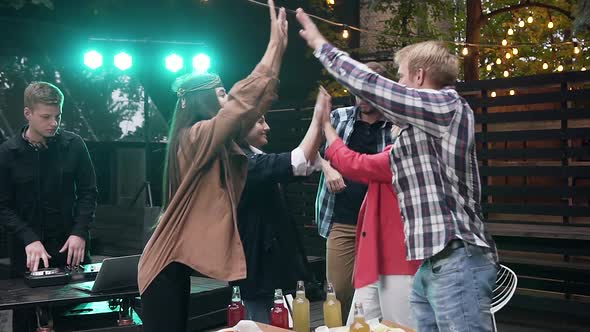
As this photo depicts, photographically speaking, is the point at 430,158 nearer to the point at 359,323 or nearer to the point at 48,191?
the point at 359,323

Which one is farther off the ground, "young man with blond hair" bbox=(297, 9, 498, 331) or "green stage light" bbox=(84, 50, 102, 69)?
"green stage light" bbox=(84, 50, 102, 69)

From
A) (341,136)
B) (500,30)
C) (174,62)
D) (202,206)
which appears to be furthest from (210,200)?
(500,30)

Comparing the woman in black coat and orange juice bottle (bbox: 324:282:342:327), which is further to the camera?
the woman in black coat

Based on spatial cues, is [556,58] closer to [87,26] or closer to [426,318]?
[87,26]

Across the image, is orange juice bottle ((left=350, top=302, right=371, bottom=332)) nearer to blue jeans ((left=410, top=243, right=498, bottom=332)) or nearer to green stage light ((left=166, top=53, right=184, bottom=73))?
blue jeans ((left=410, top=243, right=498, bottom=332))

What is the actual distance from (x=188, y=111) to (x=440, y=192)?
121cm

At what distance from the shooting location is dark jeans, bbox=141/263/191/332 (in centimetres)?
317

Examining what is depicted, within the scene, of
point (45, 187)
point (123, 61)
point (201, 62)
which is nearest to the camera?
point (45, 187)

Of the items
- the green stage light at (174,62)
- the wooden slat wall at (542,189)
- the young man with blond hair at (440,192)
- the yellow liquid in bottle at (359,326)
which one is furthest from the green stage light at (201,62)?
the yellow liquid in bottle at (359,326)

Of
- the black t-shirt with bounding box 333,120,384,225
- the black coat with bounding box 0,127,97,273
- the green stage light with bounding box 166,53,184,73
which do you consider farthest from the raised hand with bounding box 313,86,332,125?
the green stage light with bounding box 166,53,184,73

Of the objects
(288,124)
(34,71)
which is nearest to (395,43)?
(288,124)

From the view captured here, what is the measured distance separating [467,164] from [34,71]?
957 centimetres

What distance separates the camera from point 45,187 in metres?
4.63

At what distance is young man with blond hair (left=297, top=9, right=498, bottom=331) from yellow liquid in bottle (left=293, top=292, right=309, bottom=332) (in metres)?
0.67
